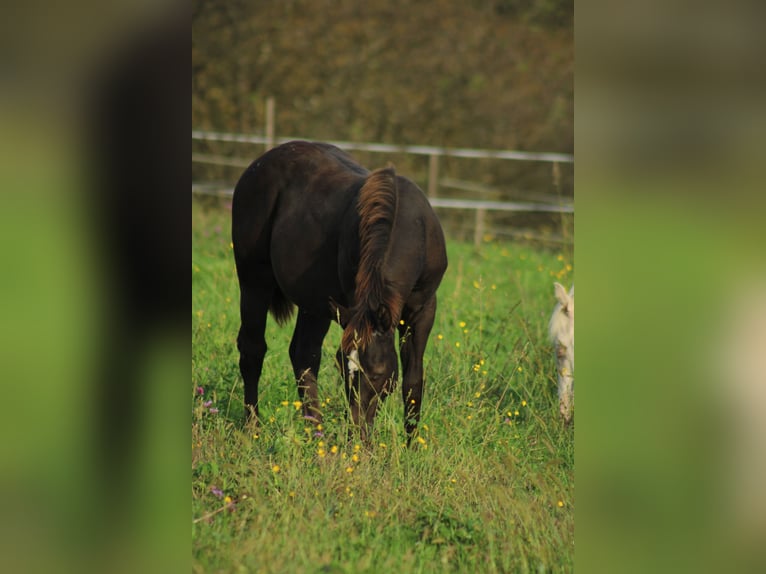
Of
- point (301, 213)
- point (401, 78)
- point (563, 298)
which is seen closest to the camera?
point (301, 213)

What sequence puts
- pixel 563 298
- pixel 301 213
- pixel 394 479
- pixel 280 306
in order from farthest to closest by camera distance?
pixel 280 306 → pixel 563 298 → pixel 301 213 → pixel 394 479

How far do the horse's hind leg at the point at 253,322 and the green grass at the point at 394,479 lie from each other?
14 centimetres

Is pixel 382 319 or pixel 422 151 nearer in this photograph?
pixel 382 319

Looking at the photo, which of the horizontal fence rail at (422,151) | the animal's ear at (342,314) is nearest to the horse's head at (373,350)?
the animal's ear at (342,314)

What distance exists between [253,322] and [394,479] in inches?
74.4

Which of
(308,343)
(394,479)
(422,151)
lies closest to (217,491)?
(394,479)

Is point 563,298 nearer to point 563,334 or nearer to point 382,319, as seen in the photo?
point 563,334

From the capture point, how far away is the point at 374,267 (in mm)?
3604

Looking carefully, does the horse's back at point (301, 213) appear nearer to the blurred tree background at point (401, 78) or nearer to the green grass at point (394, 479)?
the green grass at point (394, 479)

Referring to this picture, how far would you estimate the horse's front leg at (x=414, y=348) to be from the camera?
4.02m
